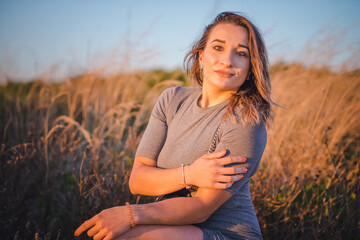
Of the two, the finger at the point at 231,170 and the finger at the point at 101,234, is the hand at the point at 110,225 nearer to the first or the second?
the finger at the point at 101,234

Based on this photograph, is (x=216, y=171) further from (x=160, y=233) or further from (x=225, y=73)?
(x=225, y=73)

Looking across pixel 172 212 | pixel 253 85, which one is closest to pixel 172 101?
pixel 253 85

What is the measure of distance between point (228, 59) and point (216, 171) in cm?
72

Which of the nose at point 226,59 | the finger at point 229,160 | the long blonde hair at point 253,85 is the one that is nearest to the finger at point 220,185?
the finger at point 229,160

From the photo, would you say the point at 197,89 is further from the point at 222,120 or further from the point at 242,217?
the point at 242,217

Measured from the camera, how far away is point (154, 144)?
1722 millimetres

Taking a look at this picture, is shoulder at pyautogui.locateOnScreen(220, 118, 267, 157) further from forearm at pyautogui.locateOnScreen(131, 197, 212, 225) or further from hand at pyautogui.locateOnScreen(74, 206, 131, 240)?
hand at pyautogui.locateOnScreen(74, 206, 131, 240)

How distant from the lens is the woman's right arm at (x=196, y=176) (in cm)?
130

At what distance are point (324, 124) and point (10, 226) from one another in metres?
3.50

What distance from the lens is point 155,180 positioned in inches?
60.1

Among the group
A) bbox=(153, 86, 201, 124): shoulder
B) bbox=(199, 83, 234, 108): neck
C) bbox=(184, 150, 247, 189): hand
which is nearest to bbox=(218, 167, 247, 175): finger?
bbox=(184, 150, 247, 189): hand

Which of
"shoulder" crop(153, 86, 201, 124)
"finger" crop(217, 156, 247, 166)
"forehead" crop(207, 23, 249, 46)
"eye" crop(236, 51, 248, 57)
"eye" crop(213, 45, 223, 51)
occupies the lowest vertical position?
"finger" crop(217, 156, 247, 166)

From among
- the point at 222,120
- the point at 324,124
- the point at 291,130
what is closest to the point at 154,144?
the point at 222,120

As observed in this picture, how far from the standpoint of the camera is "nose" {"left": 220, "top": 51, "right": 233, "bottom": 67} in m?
1.56
